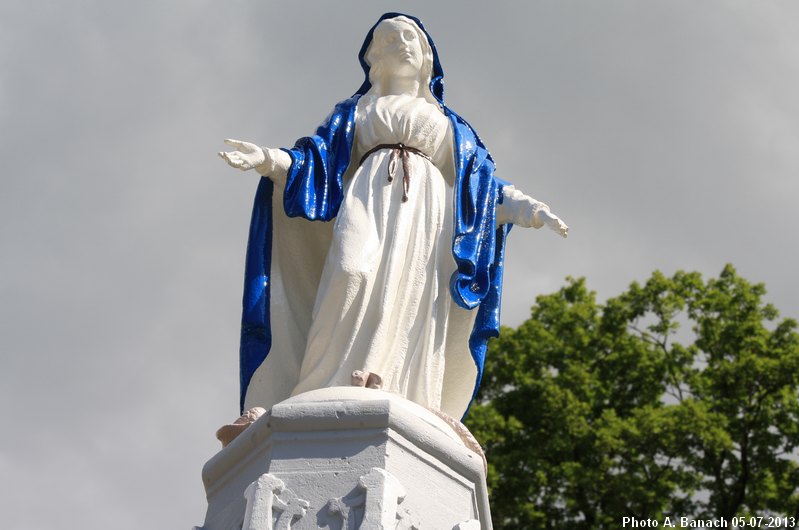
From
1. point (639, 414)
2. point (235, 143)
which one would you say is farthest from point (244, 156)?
point (639, 414)

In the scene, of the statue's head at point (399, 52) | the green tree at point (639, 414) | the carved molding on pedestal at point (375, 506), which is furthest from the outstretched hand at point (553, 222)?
the green tree at point (639, 414)

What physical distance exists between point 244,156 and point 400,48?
165 centimetres

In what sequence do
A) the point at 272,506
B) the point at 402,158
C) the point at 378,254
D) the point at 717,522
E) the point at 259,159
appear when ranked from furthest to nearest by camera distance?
the point at 717,522 → the point at 402,158 → the point at 259,159 → the point at 378,254 → the point at 272,506

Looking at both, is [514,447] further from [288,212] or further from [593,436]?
[288,212]

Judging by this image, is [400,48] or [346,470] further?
[400,48]

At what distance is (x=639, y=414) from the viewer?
1770cm

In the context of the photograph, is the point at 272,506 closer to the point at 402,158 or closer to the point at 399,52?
the point at 402,158

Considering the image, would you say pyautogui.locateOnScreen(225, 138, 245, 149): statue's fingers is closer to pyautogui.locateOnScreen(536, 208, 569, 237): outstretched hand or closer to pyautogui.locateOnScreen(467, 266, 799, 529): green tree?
pyautogui.locateOnScreen(536, 208, 569, 237): outstretched hand

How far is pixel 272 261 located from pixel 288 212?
14.6 inches

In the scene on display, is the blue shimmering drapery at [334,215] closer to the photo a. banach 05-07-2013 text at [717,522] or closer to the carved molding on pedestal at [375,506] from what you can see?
the carved molding on pedestal at [375,506]

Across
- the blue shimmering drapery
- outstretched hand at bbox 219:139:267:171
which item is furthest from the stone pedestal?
outstretched hand at bbox 219:139:267:171

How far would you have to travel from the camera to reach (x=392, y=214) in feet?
24.5

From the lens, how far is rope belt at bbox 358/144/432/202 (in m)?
7.59

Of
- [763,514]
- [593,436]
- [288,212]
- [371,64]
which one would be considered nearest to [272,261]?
[288,212]
